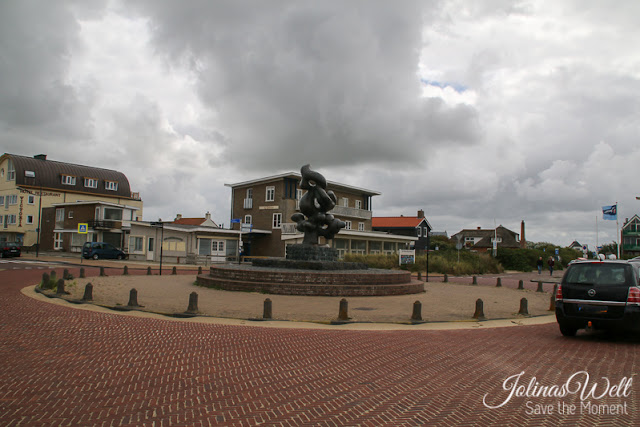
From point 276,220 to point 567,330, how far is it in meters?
37.6

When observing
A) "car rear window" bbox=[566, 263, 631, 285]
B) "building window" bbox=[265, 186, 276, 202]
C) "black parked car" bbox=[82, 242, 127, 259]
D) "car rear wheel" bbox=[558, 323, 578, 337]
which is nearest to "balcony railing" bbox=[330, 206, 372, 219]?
"building window" bbox=[265, 186, 276, 202]

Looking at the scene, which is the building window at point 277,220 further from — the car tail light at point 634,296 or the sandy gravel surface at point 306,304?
the car tail light at point 634,296

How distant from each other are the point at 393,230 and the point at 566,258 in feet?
73.6

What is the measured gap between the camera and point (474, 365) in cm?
681

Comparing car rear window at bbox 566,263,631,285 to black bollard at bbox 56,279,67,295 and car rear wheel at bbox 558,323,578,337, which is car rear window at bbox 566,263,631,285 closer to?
car rear wheel at bbox 558,323,578,337

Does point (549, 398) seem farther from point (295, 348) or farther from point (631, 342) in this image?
point (631, 342)

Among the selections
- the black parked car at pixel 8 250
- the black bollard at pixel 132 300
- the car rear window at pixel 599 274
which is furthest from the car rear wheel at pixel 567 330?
the black parked car at pixel 8 250

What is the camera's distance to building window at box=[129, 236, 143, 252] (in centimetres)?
4016

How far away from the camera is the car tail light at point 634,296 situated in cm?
822

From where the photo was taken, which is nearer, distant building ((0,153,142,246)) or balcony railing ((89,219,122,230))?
balcony railing ((89,219,122,230))

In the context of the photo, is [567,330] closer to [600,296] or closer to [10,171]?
[600,296]

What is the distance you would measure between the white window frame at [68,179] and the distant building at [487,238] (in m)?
62.0

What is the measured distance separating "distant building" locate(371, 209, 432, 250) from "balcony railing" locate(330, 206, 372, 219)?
991 centimetres

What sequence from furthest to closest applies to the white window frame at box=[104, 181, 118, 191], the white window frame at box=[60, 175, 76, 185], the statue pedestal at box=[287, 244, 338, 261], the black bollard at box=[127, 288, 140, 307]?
the white window frame at box=[104, 181, 118, 191], the white window frame at box=[60, 175, 76, 185], the statue pedestal at box=[287, 244, 338, 261], the black bollard at box=[127, 288, 140, 307]
